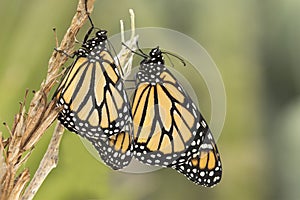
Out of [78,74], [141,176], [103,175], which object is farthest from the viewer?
[141,176]

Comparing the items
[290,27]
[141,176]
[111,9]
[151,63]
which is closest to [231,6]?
[290,27]

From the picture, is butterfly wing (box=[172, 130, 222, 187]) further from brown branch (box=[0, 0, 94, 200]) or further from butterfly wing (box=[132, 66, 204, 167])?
brown branch (box=[0, 0, 94, 200])

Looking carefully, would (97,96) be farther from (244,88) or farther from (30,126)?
(244,88)

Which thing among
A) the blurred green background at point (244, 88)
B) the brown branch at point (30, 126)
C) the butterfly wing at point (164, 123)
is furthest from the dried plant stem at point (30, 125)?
the blurred green background at point (244, 88)

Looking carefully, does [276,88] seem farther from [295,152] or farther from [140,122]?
[140,122]

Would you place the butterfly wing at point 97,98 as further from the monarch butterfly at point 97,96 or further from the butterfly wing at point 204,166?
the butterfly wing at point 204,166

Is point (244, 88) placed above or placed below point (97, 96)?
above

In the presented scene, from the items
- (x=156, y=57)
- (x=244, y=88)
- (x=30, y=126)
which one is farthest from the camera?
(x=244, y=88)

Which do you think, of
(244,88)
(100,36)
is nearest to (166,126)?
(100,36)
